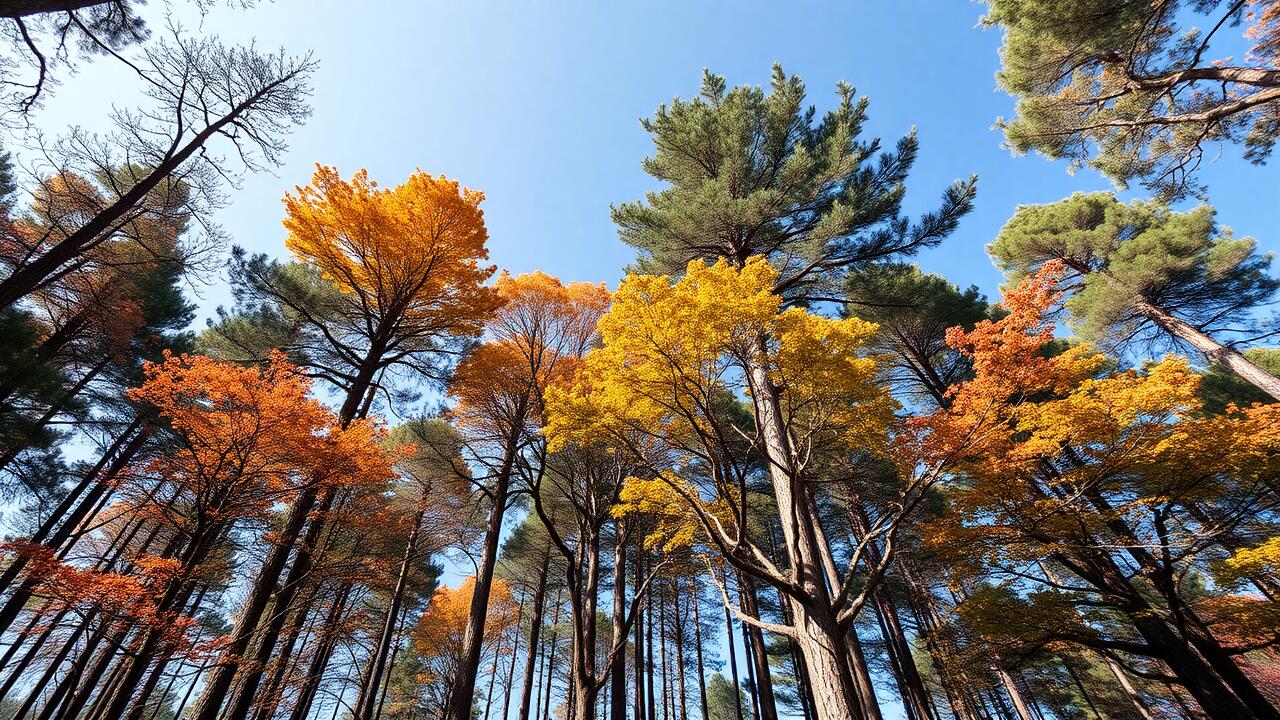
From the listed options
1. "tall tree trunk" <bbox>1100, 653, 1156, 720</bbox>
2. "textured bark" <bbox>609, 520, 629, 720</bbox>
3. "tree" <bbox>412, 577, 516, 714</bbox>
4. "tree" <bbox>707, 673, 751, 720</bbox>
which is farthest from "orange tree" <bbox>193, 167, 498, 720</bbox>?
"tree" <bbox>707, 673, 751, 720</bbox>

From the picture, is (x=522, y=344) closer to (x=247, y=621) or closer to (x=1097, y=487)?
(x=247, y=621)

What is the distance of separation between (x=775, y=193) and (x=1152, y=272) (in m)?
11.2

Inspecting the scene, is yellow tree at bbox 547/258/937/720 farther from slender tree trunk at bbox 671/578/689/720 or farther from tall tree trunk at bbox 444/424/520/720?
slender tree trunk at bbox 671/578/689/720

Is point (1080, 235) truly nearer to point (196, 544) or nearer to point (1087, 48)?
point (1087, 48)

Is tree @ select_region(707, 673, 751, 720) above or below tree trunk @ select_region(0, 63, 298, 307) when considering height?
below

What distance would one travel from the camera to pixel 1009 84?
30.1 ft

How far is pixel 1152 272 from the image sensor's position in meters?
11.2

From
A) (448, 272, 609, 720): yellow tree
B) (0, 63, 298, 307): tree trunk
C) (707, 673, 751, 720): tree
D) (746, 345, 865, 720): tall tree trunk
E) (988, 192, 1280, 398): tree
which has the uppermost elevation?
(988, 192, 1280, 398): tree

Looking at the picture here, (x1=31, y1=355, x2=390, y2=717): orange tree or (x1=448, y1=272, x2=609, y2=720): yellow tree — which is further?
(x1=448, y1=272, x2=609, y2=720): yellow tree

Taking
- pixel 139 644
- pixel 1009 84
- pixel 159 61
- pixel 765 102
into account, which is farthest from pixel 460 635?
pixel 1009 84

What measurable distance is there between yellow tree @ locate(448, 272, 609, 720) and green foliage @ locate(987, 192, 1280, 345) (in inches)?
540

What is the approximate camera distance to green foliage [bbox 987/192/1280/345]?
429 inches

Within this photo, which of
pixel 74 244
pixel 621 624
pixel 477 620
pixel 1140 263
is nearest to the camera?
pixel 74 244

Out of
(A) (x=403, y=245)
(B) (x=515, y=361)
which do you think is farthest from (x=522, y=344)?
(A) (x=403, y=245)
